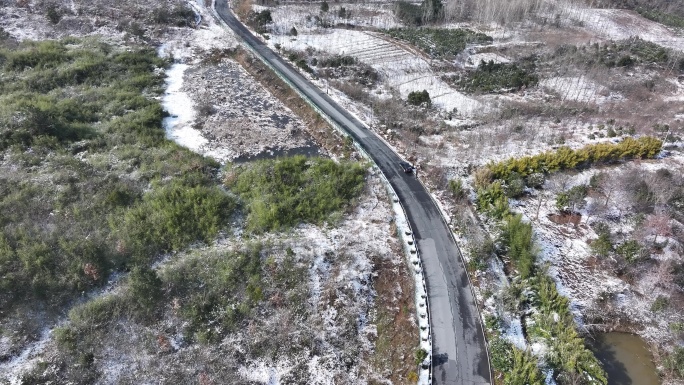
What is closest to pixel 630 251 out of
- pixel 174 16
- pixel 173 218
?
pixel 173 218

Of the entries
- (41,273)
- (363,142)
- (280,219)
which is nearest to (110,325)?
(41,273)

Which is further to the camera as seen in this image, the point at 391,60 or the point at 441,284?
the point at 391,60

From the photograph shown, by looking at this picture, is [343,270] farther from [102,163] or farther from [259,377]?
[102,163]

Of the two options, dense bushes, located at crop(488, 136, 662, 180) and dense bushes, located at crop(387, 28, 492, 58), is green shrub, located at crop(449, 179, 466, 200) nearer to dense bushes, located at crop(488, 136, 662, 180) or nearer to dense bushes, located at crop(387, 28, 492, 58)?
dense bushes, located at crop(488, 136, 662, 180)

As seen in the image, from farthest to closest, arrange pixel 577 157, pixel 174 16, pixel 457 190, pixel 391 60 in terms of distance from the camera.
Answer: pixel 174 16 → pixel 391 60 → pixel 577 157 → pixel 457 190

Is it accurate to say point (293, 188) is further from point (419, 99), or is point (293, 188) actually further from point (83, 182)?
point (419, 99)

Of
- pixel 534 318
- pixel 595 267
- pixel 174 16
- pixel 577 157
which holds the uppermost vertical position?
pixel 174 16
